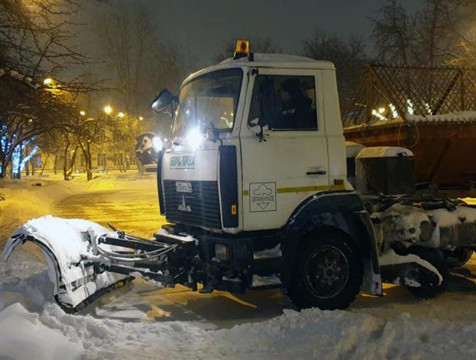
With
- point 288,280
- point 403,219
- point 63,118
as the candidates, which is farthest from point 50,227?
point 63,118

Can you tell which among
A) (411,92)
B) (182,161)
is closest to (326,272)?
(182,161)

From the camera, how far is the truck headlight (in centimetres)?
583

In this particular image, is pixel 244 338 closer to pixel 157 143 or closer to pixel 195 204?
pixel 195 204

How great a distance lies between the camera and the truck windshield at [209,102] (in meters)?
6.02

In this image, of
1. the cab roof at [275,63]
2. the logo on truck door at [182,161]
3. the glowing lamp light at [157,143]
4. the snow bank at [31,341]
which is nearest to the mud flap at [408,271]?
the cab roof at [275,63]

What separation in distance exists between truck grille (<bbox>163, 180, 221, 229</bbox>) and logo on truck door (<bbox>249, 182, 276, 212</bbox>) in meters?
0.39

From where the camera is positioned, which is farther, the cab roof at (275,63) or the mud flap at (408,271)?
the mud flap at (408,271)

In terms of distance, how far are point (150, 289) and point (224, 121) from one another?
2996 millimetres

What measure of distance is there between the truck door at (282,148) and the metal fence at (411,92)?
7.36ft

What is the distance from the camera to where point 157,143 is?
7.12 m

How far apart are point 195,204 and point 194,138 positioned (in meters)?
0.79

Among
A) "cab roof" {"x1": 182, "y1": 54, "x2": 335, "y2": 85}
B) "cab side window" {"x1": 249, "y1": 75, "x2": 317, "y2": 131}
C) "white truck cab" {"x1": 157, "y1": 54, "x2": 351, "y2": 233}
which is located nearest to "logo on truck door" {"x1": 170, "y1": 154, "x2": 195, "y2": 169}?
"white truck cab" {"x1": 157, "y1": 54, "x2": 351, "y2": 233}

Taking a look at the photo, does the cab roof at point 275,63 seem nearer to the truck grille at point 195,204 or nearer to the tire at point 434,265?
the truck grille at point 195,204

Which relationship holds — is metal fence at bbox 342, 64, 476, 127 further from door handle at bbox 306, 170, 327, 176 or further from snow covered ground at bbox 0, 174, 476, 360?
snow covered ground at bbox 0, 174, 476, 360
